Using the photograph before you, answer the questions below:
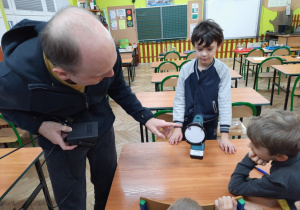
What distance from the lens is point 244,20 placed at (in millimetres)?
6484

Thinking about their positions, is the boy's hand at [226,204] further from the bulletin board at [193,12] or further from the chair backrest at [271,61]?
the bulletin board at [193,12]

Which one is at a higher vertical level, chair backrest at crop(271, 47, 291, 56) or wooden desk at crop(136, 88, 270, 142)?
chair backrest at crop(271, 47, 291, 56)

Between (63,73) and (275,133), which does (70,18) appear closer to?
(63,73)

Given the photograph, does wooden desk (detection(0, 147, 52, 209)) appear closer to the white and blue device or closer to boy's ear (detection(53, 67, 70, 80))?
boy's ear (detection(53, 67, 70, 80))

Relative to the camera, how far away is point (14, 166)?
46.9 inches

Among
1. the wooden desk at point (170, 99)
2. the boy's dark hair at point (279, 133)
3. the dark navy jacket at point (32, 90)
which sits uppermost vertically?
the dark navy jacket at point (32, 90)

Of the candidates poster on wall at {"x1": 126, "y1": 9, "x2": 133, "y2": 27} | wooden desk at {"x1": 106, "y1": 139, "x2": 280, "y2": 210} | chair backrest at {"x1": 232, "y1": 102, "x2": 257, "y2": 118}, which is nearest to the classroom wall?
poster on wall at {"x1": 126, "y1": 9, "x2": 133, "y2": 27}

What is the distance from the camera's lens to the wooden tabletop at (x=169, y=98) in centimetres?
200

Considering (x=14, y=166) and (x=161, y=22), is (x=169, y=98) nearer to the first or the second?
(x=14, y=166)

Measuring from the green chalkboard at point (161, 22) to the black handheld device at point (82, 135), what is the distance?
647 centimetres

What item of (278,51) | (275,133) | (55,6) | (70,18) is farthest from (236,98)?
(55,6)

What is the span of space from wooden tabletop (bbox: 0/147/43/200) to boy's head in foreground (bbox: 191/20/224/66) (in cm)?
126

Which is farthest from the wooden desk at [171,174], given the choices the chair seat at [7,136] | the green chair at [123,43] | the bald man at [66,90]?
the green chair at [123,43]

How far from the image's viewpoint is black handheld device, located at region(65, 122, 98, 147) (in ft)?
2.43
